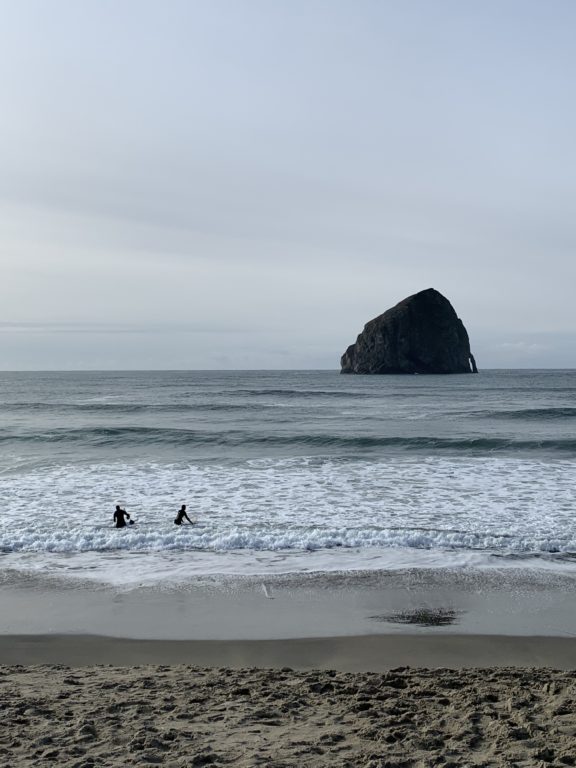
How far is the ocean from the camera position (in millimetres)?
11836

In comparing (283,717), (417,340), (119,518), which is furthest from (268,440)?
(417,340)

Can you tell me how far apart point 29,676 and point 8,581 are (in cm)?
427

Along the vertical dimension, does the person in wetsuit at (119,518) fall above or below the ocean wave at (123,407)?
below

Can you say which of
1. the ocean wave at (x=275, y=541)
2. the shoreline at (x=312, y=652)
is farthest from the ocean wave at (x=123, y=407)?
the shoreline at (x=312, y=652)

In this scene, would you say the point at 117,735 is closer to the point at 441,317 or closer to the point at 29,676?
the point at 29,676

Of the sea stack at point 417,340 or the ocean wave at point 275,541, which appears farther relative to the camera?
the sea stack at point 417,340

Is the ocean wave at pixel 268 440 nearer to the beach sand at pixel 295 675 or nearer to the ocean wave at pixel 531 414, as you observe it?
the ocean wave at pixel 531 414

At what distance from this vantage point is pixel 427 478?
19672 mm

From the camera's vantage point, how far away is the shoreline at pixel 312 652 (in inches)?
289

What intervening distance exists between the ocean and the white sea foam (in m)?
0.05

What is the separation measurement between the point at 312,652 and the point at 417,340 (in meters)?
125

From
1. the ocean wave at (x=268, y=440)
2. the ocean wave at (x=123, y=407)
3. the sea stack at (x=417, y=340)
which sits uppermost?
the sea stack at (x=417, y=340)

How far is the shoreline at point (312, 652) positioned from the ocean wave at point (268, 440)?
17.9 m

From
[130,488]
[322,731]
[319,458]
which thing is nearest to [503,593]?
[322,731]
